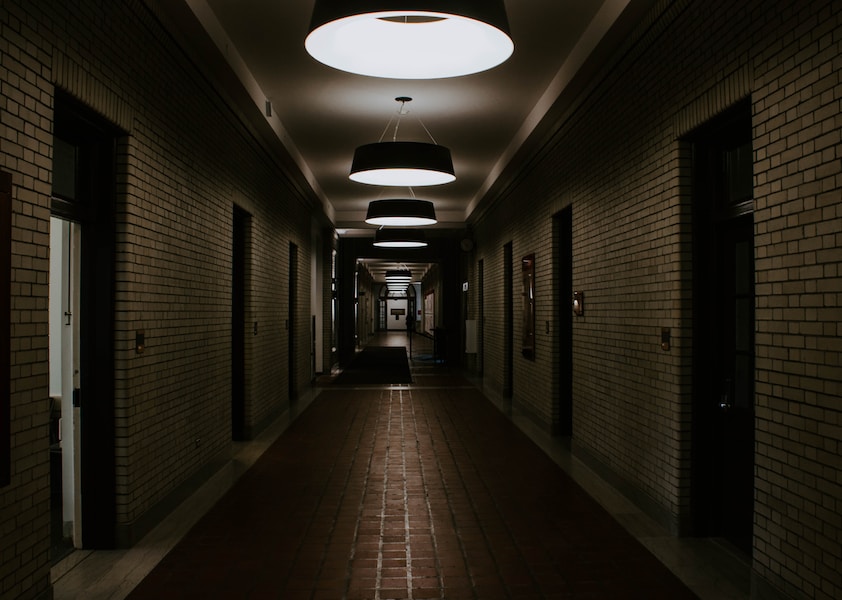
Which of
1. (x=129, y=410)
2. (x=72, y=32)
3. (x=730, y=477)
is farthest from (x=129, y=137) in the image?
(x=730, y=477)

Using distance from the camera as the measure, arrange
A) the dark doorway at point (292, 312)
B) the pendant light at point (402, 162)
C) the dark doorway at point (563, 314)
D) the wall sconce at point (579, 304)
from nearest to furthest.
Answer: the pendant light at point (402, 162), the wall sconce at point (579, 304), the dark doorway at point (563, 314), the dark doorway at point (292, 312)

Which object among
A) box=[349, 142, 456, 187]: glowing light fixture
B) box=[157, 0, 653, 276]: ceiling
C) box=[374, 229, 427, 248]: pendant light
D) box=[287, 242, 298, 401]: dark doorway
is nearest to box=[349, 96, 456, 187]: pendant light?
box=[349, 142, 456, 187]: glowing light fixture

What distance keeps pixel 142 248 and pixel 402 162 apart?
255 centimetres

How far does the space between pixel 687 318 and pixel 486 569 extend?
1964 mm

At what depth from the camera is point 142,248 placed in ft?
14.5

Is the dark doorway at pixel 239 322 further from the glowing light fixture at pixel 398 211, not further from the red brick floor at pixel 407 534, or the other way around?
the glowing light fixture at pixel 398 211

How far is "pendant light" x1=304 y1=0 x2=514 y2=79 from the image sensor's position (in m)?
2.88

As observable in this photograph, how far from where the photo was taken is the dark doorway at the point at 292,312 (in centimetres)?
1076

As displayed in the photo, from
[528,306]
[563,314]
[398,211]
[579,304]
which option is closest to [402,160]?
[579,304]

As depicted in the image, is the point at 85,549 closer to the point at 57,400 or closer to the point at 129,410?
the point at 129,410

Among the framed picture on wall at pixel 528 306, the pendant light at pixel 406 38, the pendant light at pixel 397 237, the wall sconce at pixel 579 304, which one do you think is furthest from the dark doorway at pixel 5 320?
the pendant light at pixel 397 237

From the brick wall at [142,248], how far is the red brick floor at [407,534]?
0.60 m

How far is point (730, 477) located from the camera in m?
4.20

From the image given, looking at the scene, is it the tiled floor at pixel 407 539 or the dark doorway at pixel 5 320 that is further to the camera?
the tiled floor at pixel 407 539
